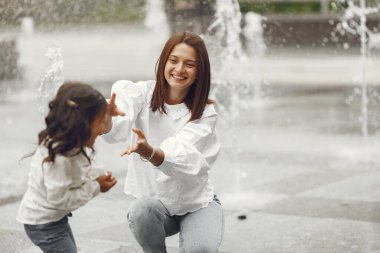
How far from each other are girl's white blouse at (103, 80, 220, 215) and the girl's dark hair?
572mm

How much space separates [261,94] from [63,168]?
391 inches

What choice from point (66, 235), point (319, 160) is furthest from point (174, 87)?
point (319, 160)

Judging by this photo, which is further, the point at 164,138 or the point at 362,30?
the point at 362,30

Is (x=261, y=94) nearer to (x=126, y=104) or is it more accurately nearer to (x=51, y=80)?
(x=51, y=80)

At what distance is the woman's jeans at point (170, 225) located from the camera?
4.11 meters

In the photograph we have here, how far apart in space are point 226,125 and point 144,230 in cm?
574

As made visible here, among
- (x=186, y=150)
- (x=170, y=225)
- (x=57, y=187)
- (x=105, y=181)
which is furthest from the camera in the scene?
(x=170, y=225)

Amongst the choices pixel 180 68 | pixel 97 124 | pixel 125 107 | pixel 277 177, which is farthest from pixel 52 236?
pixel 277 177

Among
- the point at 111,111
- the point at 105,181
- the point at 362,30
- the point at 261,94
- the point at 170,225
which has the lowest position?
the point at 261,94

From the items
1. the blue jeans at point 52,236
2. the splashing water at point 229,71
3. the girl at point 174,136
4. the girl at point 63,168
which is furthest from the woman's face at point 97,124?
the splashing water at point 229,71

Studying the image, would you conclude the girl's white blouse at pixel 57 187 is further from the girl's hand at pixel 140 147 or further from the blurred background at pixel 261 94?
the blurred background at pixel 261 94

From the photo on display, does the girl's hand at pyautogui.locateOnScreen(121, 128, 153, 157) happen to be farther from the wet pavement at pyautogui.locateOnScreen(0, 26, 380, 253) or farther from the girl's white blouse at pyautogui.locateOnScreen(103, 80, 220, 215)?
the wet pavement at pyautogui.locateOnScreen(0, 26, 380, 253)

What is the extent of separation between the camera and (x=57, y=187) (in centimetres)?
348

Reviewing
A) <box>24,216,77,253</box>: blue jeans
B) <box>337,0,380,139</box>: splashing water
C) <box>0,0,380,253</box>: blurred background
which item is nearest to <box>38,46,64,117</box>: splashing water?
<box>0,0,380,253</box>: blurred background
